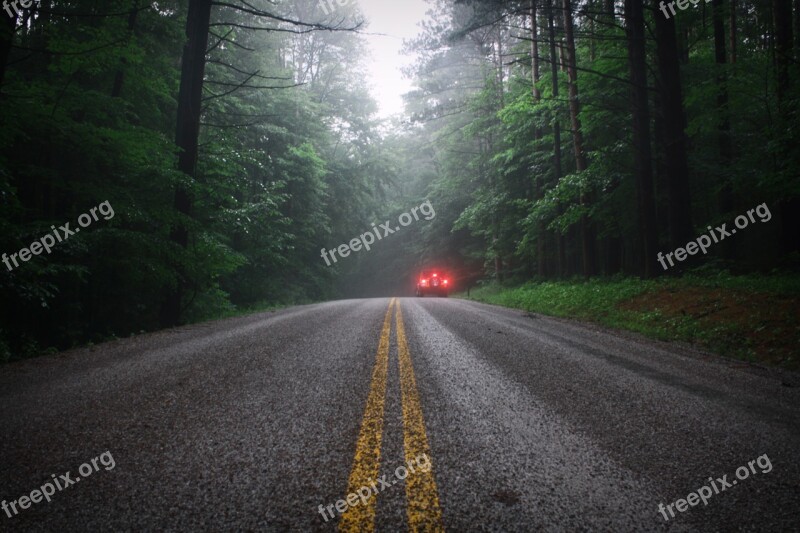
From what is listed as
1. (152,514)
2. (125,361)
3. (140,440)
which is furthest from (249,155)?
(152,514)

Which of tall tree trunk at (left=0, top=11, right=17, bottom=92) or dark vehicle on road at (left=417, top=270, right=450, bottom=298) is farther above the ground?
tall tree trunk at (left=0, top=11, right=17, bottom=92)

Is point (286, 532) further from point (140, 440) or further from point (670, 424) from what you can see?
point (670, 424)

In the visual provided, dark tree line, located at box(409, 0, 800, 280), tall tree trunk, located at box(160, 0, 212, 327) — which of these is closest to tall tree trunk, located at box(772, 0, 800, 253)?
dark tree line, located at box(409, 0, 800, 280)

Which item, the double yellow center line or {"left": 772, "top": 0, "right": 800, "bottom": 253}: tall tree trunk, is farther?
{"left": 772, "top": 0, "right": 800, "bottom": 253}: tall tree trunk

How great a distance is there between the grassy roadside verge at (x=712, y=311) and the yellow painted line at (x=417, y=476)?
18.2 feet

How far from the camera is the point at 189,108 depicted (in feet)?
31.4

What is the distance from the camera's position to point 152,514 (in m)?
1.85

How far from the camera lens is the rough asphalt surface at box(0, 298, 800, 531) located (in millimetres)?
1882

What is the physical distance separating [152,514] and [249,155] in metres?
11.8

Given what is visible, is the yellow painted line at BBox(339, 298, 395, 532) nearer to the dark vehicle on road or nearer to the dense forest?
the dense forest

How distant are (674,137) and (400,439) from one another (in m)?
12.1

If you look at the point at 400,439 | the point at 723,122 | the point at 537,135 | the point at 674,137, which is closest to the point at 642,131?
the point at 674,137

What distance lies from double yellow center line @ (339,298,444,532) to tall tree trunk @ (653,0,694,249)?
10375mm

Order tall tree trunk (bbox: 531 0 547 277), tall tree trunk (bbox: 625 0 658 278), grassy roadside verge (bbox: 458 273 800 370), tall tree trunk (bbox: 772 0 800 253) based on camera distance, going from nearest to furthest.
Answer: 1. grassy roadside verge (bbox: 458 273 800 370)
2. tall tree trunk (bbox: 772 0 800 253)
3. tall tree trunk (bbox: 625 0 658 278)
4. tall tree trunk (bbox: 531 0 547 277)
